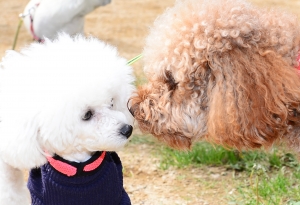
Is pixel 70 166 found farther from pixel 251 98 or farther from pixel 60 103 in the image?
pixel 251 98

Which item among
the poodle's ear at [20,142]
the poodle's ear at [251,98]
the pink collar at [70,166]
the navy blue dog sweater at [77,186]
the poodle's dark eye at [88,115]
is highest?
the poodle's ear at [251,98]

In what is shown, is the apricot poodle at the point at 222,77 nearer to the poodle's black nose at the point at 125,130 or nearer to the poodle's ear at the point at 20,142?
the poodle's black nose at the point at 125,130

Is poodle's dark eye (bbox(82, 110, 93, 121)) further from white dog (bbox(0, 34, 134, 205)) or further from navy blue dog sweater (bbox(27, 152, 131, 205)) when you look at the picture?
navy blue dog sweater (bbox(27, 152, 131, 205))

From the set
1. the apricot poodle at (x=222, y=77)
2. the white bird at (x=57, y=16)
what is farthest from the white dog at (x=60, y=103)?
the white bird at (x=57, y=16)

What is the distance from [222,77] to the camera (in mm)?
2635

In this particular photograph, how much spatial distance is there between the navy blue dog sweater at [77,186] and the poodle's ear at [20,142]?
0.75ft

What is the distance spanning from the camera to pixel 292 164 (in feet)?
13.2

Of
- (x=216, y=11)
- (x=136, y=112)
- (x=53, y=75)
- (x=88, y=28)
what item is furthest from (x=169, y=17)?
(x=88, y=28)

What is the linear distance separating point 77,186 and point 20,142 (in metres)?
0.41

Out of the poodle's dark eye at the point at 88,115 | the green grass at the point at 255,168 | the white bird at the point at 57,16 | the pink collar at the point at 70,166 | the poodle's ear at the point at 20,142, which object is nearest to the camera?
the poodle's ear at the point at 20,142

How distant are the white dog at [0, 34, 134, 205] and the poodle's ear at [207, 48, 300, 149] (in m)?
0.42

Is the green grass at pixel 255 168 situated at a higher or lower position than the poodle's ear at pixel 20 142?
lower

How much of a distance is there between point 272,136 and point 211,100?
12.3 inches

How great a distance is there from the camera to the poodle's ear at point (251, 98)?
98.8 inches
